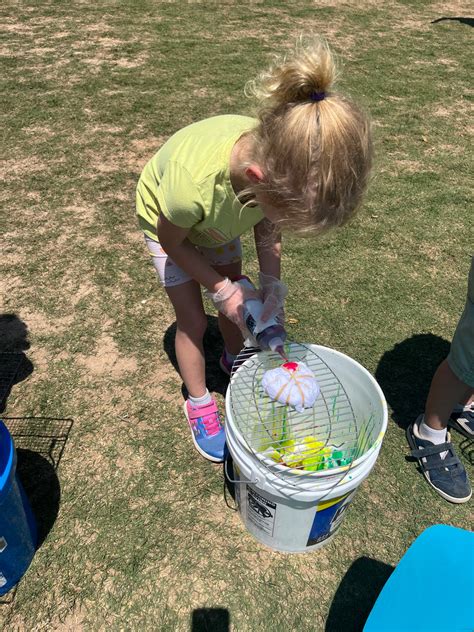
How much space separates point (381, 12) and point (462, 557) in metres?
7.39

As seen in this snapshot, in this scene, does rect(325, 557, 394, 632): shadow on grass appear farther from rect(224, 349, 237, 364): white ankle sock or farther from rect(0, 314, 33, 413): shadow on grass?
rect(0, 314, 33, 413): shadow on grass

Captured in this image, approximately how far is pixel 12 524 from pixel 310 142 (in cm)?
134

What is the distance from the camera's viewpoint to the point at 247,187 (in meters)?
1.39

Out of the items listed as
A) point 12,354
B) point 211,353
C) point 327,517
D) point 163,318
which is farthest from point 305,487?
point 12,354

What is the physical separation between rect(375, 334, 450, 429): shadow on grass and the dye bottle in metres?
0.87

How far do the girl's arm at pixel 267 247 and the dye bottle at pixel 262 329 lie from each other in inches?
12.2

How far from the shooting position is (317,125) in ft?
3.76

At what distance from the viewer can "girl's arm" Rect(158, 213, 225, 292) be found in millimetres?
1506

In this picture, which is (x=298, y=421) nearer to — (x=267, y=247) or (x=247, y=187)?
(x=267, y=247)

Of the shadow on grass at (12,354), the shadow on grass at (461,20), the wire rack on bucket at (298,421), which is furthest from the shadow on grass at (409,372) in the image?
the shadow on grass at (461,20)

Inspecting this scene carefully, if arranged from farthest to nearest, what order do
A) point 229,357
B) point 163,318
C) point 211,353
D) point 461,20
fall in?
point 461,20, point 163,318, point 211,353, point 229,357

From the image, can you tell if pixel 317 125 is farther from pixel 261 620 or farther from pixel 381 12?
pixel 381 12

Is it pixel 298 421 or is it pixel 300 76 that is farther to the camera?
pixel 298 421

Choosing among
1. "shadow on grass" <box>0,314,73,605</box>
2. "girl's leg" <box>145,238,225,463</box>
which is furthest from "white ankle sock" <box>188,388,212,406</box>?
"shadow on grass" <box>0,314,73,605</box>
